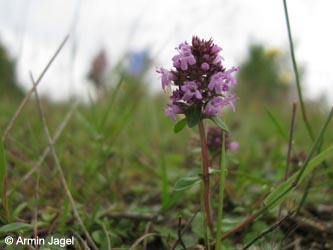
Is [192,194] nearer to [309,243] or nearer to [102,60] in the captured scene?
[309,243]

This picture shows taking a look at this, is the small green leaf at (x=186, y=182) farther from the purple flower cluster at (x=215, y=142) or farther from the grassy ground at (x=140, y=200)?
the purple flower cluster at (x=215, y=142)

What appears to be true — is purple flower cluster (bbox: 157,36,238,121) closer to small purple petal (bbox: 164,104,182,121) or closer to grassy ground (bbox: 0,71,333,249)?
small purple petal (bbox: 164,104,182,121)

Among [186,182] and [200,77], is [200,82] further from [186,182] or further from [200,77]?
[186,182]

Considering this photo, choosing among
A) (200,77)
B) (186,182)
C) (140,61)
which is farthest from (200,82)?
(140,61)

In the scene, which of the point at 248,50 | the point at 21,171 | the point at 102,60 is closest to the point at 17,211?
the point at 21,171

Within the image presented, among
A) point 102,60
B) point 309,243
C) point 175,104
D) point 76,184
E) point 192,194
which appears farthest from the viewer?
point 102,60

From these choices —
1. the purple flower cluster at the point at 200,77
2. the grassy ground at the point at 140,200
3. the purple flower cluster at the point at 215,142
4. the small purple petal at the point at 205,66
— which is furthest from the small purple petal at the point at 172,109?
the purple flower cluster at the point at 215,142

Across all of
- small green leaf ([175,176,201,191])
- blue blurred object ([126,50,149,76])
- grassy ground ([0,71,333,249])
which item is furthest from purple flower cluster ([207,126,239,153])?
blue blurred object ([126,50,149,76])
